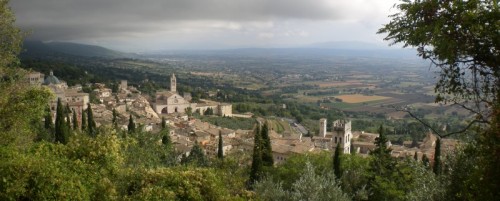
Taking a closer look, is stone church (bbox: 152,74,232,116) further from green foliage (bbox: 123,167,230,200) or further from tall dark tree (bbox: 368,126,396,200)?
green foliage (bbox: 123,167,230,200)

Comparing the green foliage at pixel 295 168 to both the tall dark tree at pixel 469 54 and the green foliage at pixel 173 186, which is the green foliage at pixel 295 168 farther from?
→ the tall dark tree at pixel 469 54

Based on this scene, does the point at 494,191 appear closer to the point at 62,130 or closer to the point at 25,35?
the point at 25,35

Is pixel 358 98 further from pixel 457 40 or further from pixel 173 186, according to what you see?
pixel 457 40

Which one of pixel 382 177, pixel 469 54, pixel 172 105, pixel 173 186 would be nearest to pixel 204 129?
pixel 172 105

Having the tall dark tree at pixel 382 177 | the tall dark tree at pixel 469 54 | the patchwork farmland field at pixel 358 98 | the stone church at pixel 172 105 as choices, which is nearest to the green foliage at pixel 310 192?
the tall dark tree at pixel 382 177

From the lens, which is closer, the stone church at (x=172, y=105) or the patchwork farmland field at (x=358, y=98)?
the stone church at (x=172, y=105)

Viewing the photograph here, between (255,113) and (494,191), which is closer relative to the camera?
(494,191)

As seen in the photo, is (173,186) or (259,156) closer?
(173,186)

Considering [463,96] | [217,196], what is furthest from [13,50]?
[463,96]

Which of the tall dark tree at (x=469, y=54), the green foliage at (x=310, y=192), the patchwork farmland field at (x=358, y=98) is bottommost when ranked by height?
the patchwork farmland field at (x=358, y=98)
